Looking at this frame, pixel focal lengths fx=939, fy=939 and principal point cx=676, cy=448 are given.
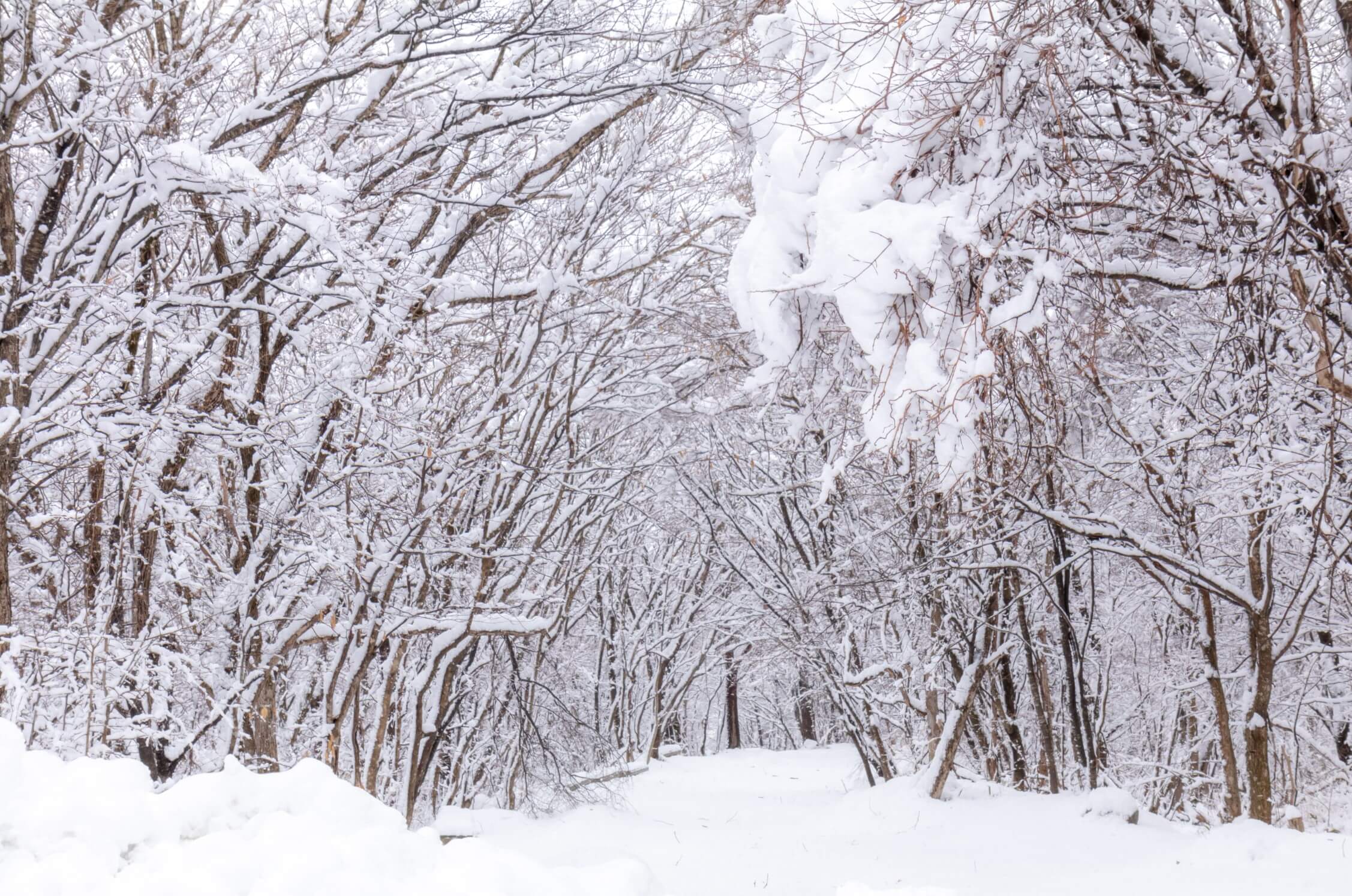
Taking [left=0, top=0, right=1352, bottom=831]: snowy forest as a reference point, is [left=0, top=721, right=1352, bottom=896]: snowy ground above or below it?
below

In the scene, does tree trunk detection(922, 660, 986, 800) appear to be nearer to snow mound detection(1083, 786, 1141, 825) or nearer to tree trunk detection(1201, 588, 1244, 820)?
snow mound detection(1083, 786, 1141, 825)

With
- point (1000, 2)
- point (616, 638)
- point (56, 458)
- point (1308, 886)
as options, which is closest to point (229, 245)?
point (56, 458)

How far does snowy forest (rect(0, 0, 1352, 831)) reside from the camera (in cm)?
349

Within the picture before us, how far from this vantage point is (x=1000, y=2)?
349 centimetres

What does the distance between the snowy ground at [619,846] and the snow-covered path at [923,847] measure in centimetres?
2

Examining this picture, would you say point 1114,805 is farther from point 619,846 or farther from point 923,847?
point 619,846

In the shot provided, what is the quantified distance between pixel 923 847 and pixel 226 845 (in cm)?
510

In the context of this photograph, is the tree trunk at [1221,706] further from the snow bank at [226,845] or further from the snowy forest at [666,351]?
the snow bank at [226,845]

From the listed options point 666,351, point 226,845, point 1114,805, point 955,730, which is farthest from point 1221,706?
point 226,845

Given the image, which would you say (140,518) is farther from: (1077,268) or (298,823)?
(1077,268)

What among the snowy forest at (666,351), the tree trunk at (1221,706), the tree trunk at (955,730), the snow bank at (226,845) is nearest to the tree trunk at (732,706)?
the snowy forest at (666,351)

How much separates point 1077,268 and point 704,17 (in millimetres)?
2968

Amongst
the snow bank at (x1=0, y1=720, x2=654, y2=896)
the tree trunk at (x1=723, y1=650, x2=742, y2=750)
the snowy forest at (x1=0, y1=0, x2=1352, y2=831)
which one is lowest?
the tree trunk at (x1=723, y1=650, x2=742, y2=750)

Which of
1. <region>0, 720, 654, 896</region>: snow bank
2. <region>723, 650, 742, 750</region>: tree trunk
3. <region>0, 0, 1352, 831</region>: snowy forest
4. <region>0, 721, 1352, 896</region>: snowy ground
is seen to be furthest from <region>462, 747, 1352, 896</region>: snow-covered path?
<region>723, 650, 742, 750</region>: tree trunk
